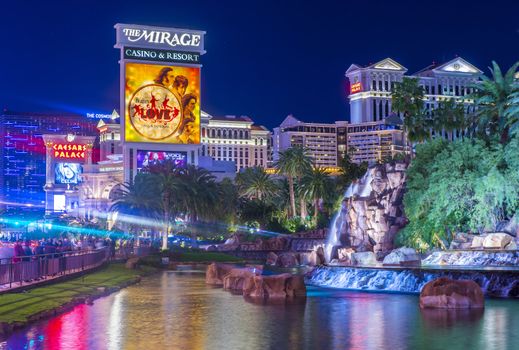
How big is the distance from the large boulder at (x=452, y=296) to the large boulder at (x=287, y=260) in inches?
1686

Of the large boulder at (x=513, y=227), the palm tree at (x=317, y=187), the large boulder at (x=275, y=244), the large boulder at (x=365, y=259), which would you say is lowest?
the large boulder at (x=365, y=259)

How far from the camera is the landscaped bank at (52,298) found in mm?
24398

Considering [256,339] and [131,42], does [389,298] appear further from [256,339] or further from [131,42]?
[131,42]

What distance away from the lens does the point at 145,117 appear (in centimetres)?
13388

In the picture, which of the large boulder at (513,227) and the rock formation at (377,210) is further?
the rock formation at (377,210)

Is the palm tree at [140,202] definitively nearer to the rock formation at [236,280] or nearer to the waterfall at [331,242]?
the waterfall at [331,242]

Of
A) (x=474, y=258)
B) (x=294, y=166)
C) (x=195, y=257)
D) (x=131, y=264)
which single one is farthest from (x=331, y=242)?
(x=294, y=166)

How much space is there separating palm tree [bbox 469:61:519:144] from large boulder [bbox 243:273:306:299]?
3010 cm

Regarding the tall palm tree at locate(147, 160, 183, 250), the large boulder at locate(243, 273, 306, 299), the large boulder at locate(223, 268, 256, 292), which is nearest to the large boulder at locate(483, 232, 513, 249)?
the large boulder at locate(223, 268, 256, 292)

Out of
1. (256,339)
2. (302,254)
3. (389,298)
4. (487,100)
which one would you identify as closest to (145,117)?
(302,254)

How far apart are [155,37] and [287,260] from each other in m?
79.4

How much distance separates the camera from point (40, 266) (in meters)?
35.8

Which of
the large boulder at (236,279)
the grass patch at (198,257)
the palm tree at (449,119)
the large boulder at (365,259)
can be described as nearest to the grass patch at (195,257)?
the grass patch at (198,257)

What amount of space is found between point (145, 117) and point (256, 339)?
4503 inches
